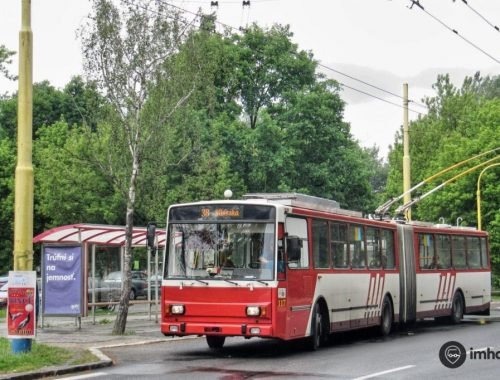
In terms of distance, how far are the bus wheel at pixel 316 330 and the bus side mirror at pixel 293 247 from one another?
65.8 inches

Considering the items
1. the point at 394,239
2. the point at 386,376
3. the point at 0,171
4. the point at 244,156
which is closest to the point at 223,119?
the point at 244,156

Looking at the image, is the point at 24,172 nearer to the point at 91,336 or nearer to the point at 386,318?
the point at 91,336

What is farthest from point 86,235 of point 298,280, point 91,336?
point 298,280

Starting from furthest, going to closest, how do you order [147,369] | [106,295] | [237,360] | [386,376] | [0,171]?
1. [0,171]
2. [106,295]
3. [237,360]
4. [147,369]
5. [386,376]

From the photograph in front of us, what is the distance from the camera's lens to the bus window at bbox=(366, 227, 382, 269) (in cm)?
2317

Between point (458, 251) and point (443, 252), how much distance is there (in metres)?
1.25

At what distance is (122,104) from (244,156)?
27.8 metres

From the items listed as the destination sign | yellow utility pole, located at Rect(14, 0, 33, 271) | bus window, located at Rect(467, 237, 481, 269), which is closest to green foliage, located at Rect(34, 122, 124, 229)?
bus window, located at Rect(467, 237, 481, 269)

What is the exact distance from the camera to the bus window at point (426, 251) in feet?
88.8

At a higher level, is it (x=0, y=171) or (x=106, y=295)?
(x=0, y=171)

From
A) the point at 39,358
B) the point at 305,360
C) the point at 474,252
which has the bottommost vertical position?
the point at 305,360

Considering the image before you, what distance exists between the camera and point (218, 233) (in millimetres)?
18172

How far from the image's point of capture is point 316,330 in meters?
19.3

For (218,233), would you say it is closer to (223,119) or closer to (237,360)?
(237,360)
